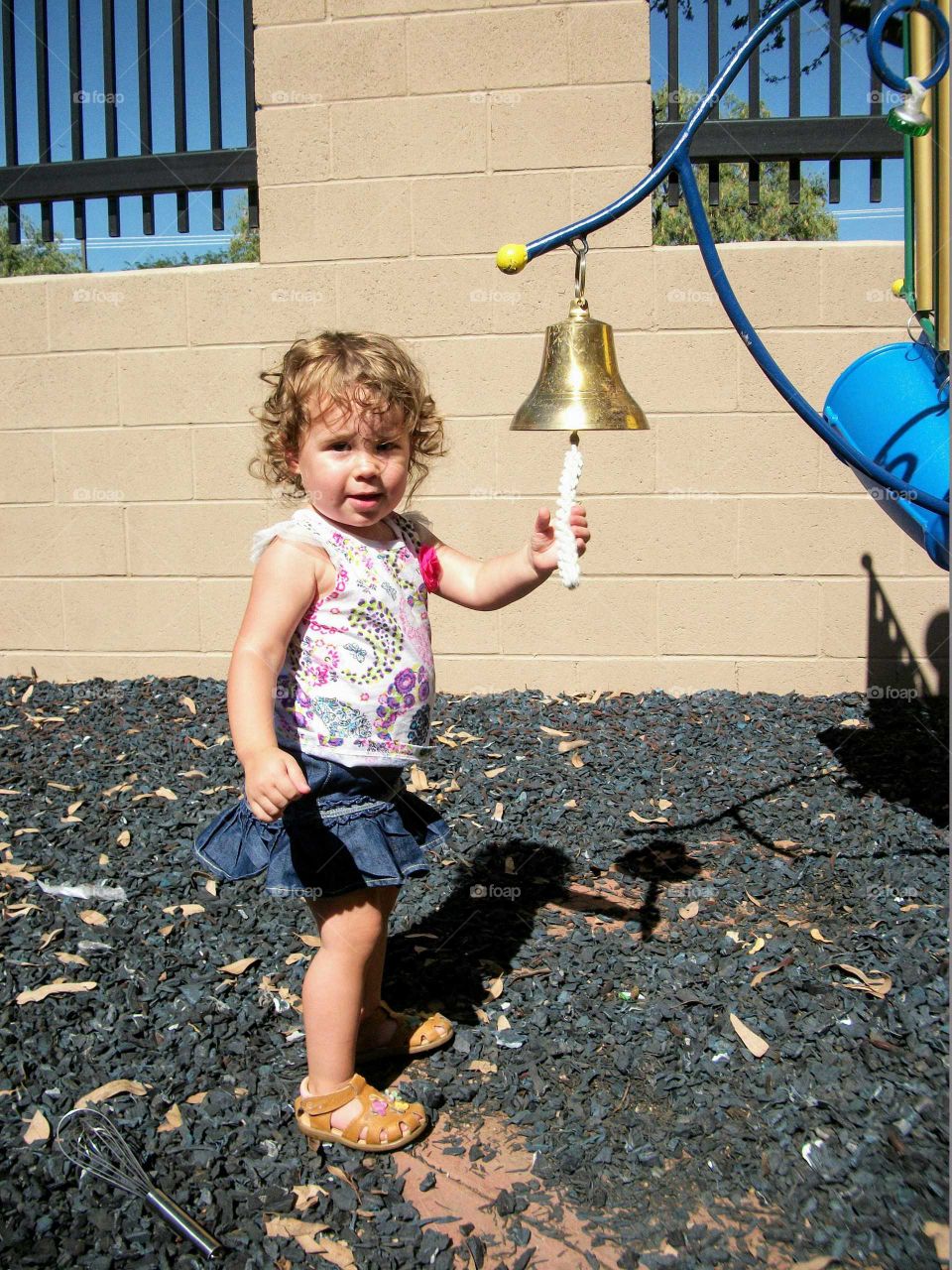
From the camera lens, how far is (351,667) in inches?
84.9

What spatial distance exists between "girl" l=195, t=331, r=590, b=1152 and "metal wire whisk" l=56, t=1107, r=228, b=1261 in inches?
12.3

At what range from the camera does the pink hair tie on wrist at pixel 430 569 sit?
7.85ft

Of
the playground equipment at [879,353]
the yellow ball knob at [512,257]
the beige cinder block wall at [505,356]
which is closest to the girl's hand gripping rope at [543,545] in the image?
the playground equipment at [879,353]

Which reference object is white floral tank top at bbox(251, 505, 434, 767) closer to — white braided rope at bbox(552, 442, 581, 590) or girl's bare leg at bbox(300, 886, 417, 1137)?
girl's bare leg at bbox(300, 886, 417, 1137)

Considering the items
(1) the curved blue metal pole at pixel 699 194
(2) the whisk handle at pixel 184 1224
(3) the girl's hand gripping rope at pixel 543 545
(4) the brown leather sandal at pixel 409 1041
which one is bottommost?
(2) the whisk handle at pixel 184 1224

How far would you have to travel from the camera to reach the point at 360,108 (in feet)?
14.9

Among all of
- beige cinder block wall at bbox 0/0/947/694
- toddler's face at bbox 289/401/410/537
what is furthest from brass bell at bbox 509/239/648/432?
beige cinder block wall at bbox 0/0/947/694

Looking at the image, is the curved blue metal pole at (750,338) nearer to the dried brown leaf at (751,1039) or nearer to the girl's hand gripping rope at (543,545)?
the girl's hand gripping rope at (543,545)

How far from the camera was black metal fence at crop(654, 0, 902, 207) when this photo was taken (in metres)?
4.55

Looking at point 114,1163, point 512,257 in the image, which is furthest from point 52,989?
point 512,257

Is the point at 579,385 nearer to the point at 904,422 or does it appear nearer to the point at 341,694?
the point at 341,694

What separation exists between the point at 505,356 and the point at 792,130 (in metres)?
1.46

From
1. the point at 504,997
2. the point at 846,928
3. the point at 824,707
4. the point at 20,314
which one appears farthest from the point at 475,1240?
the point at 20,314

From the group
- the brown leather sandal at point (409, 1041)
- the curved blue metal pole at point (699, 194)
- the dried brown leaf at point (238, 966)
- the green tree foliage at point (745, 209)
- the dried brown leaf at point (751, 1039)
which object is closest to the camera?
the curved blue metal pole at point (699, 194)
